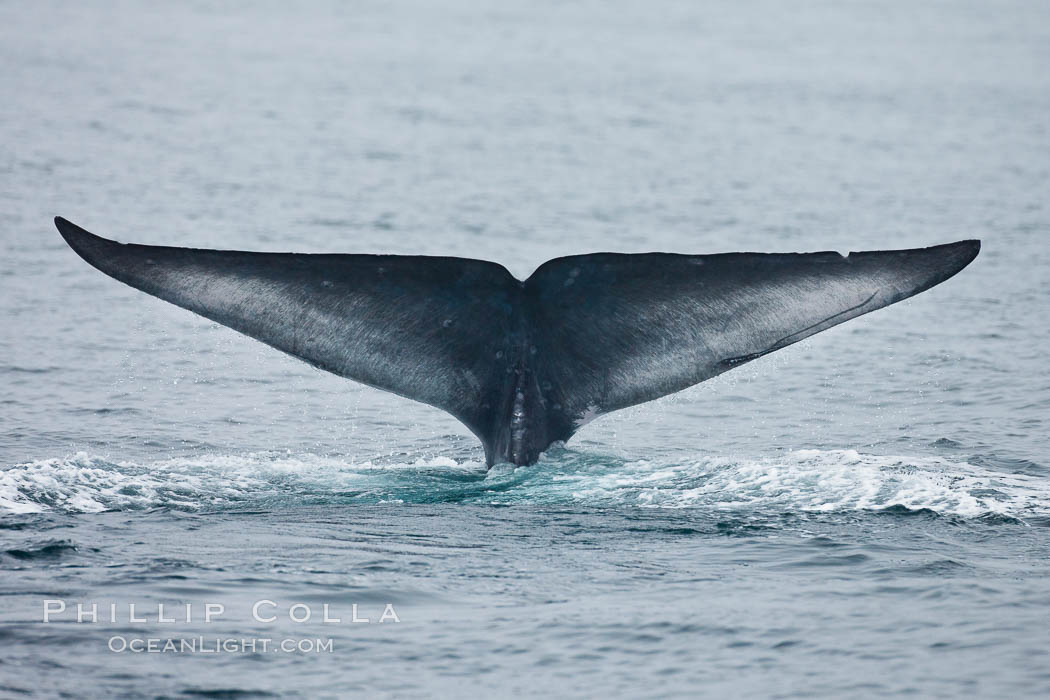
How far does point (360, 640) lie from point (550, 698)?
98 cm

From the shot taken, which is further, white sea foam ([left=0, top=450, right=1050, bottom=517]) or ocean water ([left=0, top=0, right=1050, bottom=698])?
white sea foam ([left=0, top=450, right=1050, bottom=517])

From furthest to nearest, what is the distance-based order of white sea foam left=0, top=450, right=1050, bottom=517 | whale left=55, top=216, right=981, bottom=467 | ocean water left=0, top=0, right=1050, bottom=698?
white sea foam left=0, top=450, right=1050, bottom=517 → whale left=55, top=216, right=981, bottom=467 → ocean water left=0, top=0, right=1050, bottom=698

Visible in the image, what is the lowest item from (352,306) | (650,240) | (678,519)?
(678,519)

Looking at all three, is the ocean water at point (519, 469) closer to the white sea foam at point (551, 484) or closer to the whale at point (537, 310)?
the white sea foam at point (551, 484)

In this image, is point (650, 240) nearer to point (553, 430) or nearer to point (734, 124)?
point (553, 430)

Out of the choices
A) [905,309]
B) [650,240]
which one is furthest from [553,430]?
[650,240]

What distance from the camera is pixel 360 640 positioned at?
687cm

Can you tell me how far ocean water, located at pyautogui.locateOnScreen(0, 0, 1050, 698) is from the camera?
6.75m

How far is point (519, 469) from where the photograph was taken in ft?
29.5

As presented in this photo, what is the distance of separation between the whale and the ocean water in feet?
2.51

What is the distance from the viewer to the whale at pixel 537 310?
7629 mm

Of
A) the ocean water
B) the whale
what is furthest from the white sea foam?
the whale

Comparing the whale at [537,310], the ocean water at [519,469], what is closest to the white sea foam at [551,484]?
the ocean water at [519,469]

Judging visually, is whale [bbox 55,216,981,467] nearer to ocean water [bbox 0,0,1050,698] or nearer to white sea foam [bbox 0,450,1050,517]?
white sea foam [bbox 0,450,1050,517]
